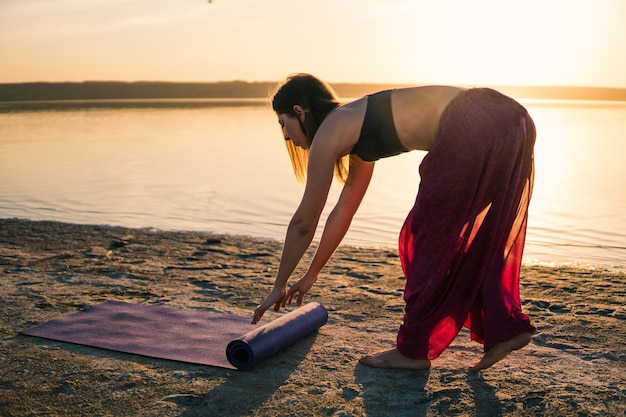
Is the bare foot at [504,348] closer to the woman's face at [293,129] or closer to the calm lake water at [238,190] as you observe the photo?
the woman's face at [293,129]

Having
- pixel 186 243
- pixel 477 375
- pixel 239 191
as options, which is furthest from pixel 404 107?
pixel 239 191

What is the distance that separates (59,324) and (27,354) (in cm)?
44

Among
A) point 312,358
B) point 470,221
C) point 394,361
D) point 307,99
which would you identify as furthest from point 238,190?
point 470,221

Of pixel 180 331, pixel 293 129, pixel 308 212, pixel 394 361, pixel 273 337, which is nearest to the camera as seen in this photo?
pixel 308 212

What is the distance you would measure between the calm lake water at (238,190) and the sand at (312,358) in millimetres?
1827

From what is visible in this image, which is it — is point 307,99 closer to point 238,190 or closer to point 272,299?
point 272,299

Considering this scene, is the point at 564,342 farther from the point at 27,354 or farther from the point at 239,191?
the point at 239,191

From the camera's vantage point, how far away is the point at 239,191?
10.5 m

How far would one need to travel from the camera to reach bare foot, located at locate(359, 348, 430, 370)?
3287 mm

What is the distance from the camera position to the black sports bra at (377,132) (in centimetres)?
306

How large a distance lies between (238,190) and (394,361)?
24.4 ft

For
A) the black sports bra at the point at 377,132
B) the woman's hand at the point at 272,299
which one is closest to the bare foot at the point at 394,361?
the woman's hand at the point at 272,299

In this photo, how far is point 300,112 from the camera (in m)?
3.11

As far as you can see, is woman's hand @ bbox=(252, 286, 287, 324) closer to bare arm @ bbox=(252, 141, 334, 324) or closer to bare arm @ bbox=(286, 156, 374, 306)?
bare arm @ bbox=(252, 141, 334, 324)
